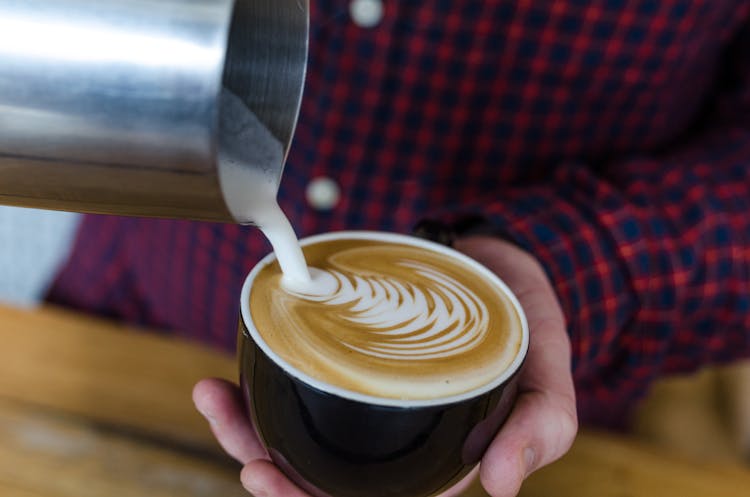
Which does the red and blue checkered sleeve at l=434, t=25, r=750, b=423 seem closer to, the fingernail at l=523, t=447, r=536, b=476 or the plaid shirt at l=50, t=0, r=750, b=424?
the plaid shirt at l=50, t=0, r=750, b=424

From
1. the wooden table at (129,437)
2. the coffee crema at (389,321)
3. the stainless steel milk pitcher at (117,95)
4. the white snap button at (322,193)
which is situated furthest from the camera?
the white snap button at (322,193)

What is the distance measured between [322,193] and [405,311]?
271 mm

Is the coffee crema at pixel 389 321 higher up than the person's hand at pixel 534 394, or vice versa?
the coffee crema at pixel 389 321

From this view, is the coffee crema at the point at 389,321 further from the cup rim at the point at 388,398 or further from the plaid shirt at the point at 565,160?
the plaid shirt at the point at 565,160

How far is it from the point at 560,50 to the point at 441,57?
122 millimetres

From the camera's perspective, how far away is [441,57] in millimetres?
754

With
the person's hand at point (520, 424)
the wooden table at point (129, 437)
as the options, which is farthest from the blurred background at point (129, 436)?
the person's hand at point (520, 424)

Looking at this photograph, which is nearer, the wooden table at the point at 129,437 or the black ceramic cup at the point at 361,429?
the black ceramic cup at the point at 361,429

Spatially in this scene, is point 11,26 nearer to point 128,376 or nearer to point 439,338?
point 439,338

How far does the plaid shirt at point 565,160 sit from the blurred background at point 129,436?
0.31 feet

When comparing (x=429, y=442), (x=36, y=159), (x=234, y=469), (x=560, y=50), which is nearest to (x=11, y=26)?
(x=36, y=159)

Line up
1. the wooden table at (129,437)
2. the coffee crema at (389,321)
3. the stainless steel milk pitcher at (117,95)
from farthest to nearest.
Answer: the wooden table at (129,437)
the coffee crema at (389,321)
the stainless steel milk pitcher at (117,95)

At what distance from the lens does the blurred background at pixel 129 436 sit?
64cm

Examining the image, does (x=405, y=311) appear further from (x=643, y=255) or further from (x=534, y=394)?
(x=643, y=255)
